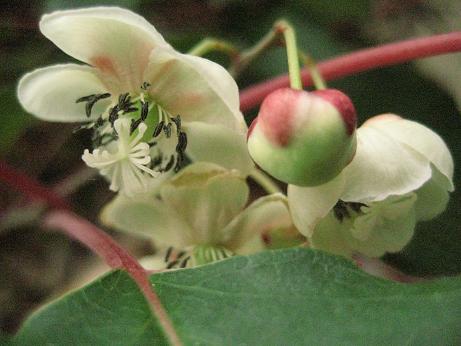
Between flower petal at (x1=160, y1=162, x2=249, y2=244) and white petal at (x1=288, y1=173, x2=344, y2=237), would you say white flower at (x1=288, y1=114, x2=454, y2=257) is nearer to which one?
white petal at (x1=288, y1=173, x2=344, y2=237)

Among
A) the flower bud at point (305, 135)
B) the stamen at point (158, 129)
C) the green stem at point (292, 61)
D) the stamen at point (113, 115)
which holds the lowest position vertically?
the stamen at point (158, 129)

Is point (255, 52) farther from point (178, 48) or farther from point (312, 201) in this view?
point (312, 201)

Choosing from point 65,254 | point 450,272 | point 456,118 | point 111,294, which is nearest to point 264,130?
point 111,294

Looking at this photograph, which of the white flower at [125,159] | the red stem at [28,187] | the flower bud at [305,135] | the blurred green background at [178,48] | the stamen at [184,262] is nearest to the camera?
the flower bud at [305,135]

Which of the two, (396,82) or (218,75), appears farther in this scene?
(396,82)

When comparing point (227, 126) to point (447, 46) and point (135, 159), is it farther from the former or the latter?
point (447, 46)

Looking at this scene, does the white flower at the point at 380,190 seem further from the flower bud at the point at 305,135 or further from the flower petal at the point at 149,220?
the flower petal at the point at 149,220

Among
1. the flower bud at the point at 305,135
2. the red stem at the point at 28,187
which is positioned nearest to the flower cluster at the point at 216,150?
the flower bud at the point at 305,135
